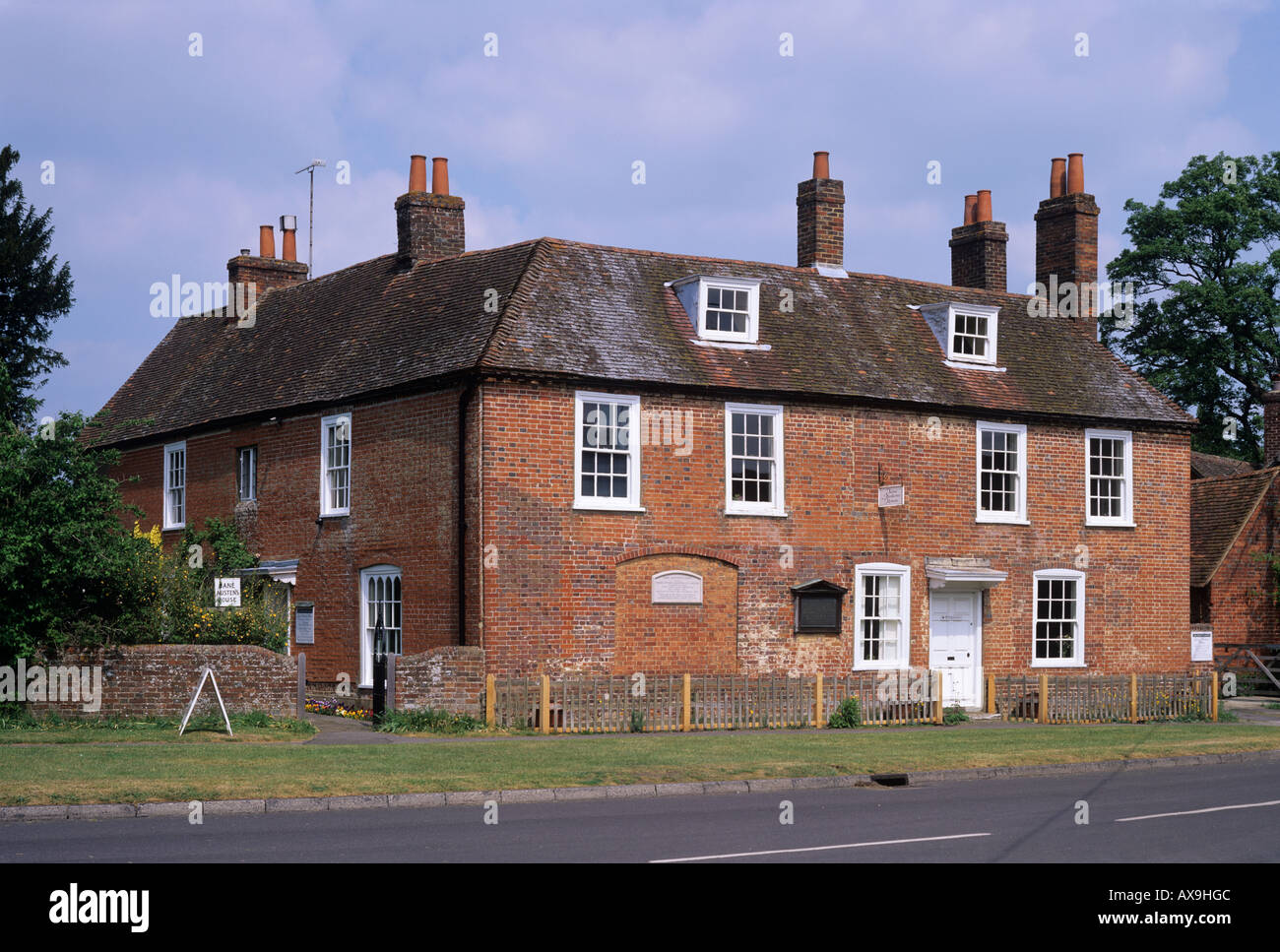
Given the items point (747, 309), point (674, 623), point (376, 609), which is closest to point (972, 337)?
point (747, 309)

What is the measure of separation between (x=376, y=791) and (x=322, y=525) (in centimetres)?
1419

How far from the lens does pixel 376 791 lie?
51.8 feet

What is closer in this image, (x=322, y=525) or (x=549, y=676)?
(x=549, y=676)

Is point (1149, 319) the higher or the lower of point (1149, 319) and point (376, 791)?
the higher

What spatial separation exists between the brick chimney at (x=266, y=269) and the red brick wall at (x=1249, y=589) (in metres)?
24.2

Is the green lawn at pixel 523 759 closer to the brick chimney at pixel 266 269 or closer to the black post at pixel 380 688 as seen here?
the black post at pixel 380 688

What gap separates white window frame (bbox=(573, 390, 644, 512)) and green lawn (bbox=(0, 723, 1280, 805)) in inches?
175

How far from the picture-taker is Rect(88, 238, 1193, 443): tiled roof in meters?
27.0

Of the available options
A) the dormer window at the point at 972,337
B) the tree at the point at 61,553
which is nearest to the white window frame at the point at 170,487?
the tree at the point at 61,553

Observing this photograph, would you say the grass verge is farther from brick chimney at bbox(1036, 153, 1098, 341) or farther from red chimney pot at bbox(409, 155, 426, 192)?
brick chimney at bbox(1036, 153, 1098, 341)
